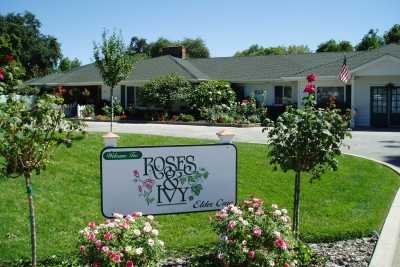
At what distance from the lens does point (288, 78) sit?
28469 mm

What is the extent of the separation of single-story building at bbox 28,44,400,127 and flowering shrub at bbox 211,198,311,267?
2166 centimetres

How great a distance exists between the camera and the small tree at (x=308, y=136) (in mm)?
6141

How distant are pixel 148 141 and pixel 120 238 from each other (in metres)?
9.88

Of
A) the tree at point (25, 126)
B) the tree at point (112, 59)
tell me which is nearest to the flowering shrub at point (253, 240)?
the tree at point (25, 126)

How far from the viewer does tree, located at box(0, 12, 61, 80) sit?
6888cm

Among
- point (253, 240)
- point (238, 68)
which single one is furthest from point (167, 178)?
point (238, 68)

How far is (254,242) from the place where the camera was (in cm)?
520

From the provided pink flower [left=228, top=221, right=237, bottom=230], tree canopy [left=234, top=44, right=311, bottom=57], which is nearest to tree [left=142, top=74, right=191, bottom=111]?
pink flower [left=228, top=221, right=237, bottom=230]

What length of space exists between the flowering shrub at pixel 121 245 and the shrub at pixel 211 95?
2411cm

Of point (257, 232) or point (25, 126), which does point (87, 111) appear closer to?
point (25, 126)

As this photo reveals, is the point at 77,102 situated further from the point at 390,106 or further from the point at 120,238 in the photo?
the point at 120,238

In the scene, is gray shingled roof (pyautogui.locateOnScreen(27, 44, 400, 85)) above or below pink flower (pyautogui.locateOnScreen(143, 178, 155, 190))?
above

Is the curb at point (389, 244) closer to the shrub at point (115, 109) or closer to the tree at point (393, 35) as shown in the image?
the shrub at point (115, 109)

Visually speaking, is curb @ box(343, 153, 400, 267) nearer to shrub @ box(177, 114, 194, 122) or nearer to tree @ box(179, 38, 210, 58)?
shrub @ box(177, 114, 194, 122)
